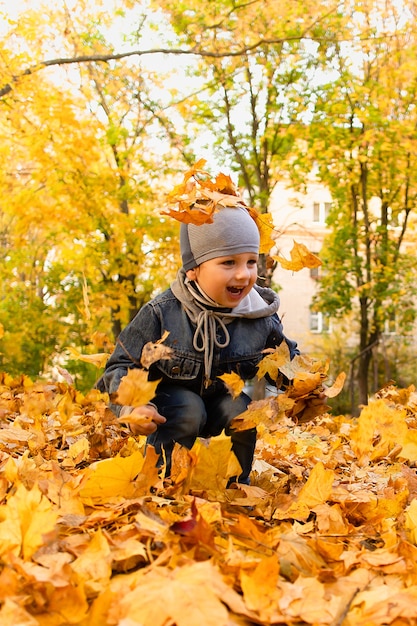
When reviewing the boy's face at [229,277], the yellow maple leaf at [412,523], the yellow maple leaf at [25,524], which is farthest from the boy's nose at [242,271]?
the yellow maple leaf at [25,524]

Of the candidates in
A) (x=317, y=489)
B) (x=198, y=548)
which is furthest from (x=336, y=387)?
(x=198, y=548)

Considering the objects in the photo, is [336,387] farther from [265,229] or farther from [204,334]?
[265,229]

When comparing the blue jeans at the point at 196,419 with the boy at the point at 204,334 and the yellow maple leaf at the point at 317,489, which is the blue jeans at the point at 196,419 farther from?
the yellow maple leaf at the point at 317,489

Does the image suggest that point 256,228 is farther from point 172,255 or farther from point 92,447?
point 172,255

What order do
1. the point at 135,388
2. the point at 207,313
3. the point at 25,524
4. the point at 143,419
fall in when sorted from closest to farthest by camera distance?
the point at 25,524 < the point at 135,388 < the point at 143,419 < the point at 207,313

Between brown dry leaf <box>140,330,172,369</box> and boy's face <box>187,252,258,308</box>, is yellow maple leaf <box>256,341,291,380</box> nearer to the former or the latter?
boy's face <box>187,252,258,308</box>

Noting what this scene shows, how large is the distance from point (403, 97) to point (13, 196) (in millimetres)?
6483

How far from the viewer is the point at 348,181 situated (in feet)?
40.2

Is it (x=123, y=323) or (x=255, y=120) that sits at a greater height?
(x=255, y=120)

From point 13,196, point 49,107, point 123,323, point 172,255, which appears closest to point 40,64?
point 49,107

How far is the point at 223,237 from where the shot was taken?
2.41 metres

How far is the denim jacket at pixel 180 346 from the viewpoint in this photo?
246cm

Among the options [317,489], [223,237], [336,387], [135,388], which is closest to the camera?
[135,388]

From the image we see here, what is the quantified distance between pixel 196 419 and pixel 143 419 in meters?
0.61
